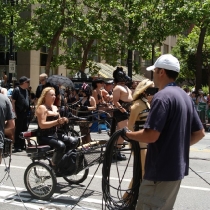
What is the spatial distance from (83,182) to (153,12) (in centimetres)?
1573

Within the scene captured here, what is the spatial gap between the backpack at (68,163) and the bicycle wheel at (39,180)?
0.62ft

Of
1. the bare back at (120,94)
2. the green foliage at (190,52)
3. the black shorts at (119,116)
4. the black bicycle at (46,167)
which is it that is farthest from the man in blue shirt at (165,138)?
the green foliage at (190,52)

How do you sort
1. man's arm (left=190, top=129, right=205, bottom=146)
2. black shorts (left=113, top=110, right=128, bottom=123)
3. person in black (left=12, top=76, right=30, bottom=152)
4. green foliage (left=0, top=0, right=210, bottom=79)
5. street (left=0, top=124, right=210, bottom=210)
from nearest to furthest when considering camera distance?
man's arm (left=190, top=129, right=205, bottom=146), street (left=0, top=124, right=210, bottom=210), black shorts (left=113, top=110, right=128, bottom=123), person in black (left=12, top=76, right=30, bottom=152), green foliage (left=0, top=0, right=210, bottom=79)

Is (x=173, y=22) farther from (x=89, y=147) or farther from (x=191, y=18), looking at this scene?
(x=89, y=147)

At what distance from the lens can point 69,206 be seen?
605cm

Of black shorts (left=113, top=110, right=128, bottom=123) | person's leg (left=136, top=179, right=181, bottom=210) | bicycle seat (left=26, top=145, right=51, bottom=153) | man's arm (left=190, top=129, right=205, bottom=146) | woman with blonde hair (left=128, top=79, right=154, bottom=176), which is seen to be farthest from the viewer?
black shorts (left=113, top=110, right=128, bottom=123)

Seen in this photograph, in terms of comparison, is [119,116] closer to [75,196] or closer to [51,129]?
[51,129]

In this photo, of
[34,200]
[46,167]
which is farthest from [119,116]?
[34,200]

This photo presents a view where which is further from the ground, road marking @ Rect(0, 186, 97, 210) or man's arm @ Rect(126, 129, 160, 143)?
man's arm @ Rect(126, 129, 160, 143)

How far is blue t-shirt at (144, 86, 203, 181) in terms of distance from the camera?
3533 millimetres

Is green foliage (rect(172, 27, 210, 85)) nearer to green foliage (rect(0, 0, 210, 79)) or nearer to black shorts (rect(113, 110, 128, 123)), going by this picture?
green foliage (rect(0, 0, 210, 79))

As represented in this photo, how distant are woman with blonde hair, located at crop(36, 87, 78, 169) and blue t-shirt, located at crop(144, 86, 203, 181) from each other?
120 inches

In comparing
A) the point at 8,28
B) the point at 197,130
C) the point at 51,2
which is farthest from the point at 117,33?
the point at 197,130

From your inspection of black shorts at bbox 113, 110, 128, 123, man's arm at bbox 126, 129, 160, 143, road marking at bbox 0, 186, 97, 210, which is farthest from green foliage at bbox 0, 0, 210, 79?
man's arm at bbox 126, 129, 160, 143
